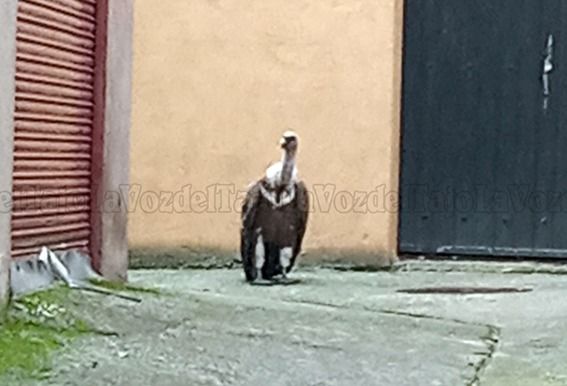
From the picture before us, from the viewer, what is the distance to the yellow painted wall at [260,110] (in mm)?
9859

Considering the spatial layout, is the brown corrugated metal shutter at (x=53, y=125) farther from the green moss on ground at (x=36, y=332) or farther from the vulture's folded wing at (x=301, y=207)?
the vulture's folded wing at (x=301, y=207)

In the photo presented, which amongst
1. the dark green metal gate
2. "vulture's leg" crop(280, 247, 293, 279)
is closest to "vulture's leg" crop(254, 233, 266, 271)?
"vulture's leg" crop(280, 247, 293, 279)

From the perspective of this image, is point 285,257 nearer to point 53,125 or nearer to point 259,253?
point 259,253

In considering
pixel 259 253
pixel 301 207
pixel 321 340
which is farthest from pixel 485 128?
pixel 321 340

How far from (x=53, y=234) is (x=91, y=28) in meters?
1.11

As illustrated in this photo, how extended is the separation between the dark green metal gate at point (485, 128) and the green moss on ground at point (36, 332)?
448 cm

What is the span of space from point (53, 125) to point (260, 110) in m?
3.54

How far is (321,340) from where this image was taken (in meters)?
5.97

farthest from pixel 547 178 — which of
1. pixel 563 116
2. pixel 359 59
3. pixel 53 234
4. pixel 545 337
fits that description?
pixel 53 234

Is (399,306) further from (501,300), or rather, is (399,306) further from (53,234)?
(53,234)

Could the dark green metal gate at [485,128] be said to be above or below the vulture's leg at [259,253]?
above

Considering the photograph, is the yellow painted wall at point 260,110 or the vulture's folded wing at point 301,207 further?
the yellow painted wall at point 260,110

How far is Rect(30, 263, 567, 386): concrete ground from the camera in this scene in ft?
16.8

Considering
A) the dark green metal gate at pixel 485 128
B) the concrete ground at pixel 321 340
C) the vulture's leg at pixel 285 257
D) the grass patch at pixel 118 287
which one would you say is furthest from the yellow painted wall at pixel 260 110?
the grass patch at pixel 118 287
